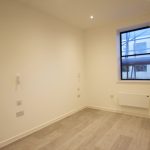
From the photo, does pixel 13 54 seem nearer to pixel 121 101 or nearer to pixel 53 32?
pixel 53 32

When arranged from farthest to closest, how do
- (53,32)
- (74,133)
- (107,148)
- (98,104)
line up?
(98,104)
(53,32)
(74,133)
(107,148)

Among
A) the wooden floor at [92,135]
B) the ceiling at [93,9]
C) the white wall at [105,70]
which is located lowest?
the wooden floor at [92,135]

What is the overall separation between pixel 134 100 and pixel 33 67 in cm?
280

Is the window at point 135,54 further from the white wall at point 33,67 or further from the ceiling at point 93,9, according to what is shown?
the white wall at point 33,67

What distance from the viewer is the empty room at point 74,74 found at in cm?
262

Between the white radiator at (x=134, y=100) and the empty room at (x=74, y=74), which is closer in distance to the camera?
the empty room at (x=74, y=74)

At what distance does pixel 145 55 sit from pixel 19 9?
3.34 meters

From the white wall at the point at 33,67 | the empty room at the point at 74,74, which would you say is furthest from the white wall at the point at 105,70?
the white wall at the point at 33,67

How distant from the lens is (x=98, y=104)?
4.59m

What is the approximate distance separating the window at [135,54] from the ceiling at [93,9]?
0.56 m

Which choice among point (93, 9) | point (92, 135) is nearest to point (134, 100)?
point (92, 135)

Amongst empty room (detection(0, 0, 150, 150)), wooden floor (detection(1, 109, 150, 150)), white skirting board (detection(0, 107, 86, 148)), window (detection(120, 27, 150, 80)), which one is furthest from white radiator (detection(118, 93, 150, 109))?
white skirting board (detection(0, 107, 86, 148))

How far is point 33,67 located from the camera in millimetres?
3070

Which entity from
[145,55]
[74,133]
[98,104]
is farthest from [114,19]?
[74,133]
